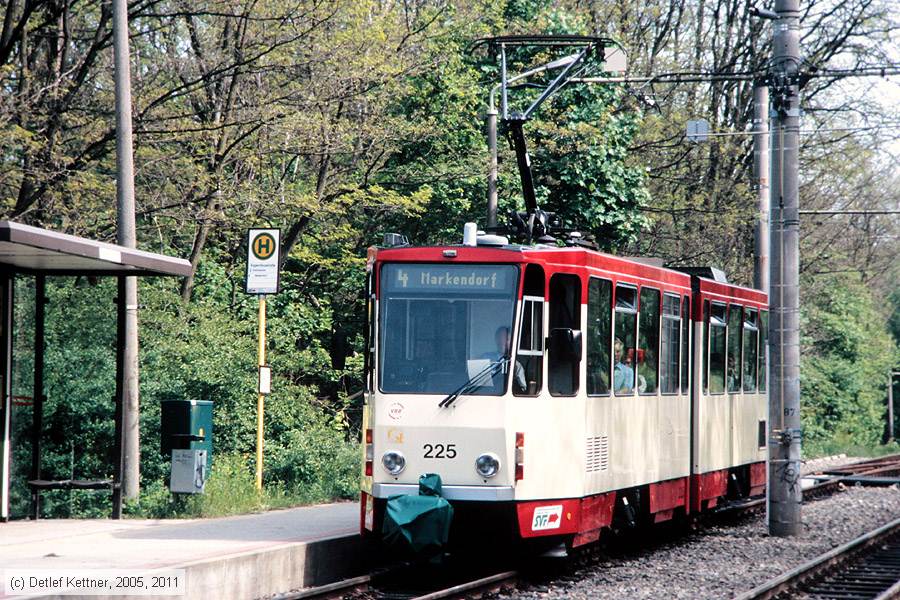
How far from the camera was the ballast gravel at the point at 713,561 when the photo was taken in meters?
12.6

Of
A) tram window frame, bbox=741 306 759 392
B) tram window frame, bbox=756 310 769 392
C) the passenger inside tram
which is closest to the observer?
the passenger inside tram

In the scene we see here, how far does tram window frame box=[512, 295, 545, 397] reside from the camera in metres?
12.7

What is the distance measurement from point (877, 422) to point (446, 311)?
41.1 m

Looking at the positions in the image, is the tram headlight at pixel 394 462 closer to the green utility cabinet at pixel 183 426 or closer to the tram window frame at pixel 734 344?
the green utility cabinet at pixel 183 426

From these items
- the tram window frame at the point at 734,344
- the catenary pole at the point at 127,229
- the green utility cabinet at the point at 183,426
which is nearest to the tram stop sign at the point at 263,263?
the catenary pole at the point at 127,229

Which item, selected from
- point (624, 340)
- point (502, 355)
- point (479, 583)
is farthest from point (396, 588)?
point (624, 340)

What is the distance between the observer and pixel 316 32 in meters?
23.3

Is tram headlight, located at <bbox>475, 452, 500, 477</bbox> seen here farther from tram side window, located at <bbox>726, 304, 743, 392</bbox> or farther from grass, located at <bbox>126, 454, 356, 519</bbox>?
tram side window, located at <bbox>726, 304, 743, 392</bbox>

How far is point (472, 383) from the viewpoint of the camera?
12.6 meters

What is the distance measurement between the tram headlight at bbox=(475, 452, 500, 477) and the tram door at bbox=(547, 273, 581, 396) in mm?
902

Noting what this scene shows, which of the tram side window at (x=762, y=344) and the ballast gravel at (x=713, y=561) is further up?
Answer: the tram side window at (x=762, y=344)

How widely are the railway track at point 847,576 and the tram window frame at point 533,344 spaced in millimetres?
2633

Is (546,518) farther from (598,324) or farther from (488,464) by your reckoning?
(598,324)

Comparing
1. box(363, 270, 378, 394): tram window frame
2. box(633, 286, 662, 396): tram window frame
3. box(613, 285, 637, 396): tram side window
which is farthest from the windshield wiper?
box(633, 286, 662, 396): tram window frame
